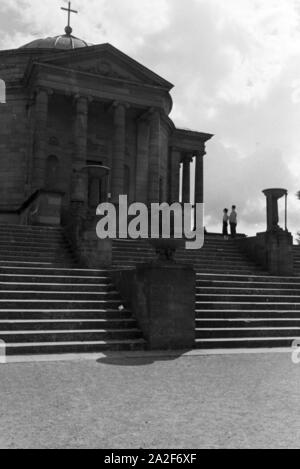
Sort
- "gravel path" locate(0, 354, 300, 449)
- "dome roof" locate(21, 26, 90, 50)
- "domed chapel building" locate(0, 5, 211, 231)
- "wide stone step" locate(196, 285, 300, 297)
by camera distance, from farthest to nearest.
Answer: "dome roof" locate(21, 26, 90, 50) < "domed chapel building" locate(0, 5, 211, 231) < "wide stone step" locate(196, 285, 300, 297) < "gravel path" locate(0, 354, 300, 449)

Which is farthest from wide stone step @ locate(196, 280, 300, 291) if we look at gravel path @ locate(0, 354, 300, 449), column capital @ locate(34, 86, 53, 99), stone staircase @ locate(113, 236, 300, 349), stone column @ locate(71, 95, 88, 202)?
column capital @ locate(34, 86, 53, 99)

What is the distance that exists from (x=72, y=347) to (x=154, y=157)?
20.1 m

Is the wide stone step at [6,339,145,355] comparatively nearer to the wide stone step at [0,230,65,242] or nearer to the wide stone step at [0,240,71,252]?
the wide stone step at [0,240,71,252]

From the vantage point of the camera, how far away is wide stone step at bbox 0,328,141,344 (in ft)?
29.0

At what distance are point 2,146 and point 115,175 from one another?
6.91m

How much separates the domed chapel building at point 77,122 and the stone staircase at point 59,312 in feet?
38.7

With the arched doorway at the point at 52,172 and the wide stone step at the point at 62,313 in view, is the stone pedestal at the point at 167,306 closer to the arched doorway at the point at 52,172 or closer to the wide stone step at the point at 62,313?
the wide stone step at the point at 62,313

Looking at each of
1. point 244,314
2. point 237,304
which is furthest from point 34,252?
point 244,314

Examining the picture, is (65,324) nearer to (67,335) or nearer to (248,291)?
(67,335)

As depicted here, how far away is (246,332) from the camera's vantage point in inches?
409

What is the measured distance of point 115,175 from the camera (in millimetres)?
26031

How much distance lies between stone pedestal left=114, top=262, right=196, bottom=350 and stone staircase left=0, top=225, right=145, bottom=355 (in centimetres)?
38

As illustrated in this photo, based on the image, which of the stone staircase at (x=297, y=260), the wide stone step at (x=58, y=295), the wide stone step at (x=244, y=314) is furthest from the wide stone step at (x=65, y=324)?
the stone staircase at (x=297, y=260)
